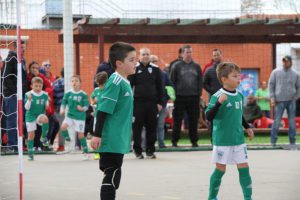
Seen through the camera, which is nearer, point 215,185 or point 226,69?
point 215,185

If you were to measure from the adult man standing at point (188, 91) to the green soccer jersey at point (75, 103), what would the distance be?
2624 mm

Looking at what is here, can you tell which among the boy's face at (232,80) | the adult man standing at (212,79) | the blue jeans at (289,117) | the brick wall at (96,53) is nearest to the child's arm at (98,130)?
the boy's face at (232,80)

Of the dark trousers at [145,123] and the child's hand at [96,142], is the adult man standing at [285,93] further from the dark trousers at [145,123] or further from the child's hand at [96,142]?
the child's hand at [96,142]

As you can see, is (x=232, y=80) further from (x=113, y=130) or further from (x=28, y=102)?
(x=28, y=102)

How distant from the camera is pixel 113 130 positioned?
A: 259 inches

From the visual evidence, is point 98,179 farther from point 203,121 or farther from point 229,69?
point 203,121

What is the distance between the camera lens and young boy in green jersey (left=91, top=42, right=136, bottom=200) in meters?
6.50

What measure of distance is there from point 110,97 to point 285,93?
32.0 feet

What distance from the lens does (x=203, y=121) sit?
2120 cm

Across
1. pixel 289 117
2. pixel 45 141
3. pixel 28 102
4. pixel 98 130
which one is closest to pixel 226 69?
pixel 98 130

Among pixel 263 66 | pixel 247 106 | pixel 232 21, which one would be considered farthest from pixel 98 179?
pixel 263 66

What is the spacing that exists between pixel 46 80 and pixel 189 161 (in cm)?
441

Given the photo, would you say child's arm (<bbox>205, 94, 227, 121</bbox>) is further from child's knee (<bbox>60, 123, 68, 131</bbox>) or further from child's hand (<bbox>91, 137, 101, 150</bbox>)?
child's knee (<bbox>60, 123, 68, 131</bbox>)

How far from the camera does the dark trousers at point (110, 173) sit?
6.49m
